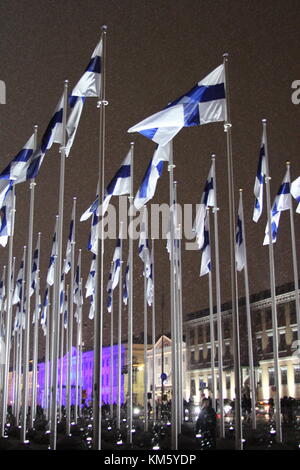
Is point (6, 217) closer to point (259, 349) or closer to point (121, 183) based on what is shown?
point (121, 183)

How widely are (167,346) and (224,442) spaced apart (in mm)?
86673

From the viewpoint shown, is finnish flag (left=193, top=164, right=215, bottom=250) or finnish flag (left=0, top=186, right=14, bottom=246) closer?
finnish flag (left=0, top=186, right=14, bottom=246)

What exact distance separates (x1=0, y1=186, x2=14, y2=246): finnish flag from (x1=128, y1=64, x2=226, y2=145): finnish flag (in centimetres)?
902

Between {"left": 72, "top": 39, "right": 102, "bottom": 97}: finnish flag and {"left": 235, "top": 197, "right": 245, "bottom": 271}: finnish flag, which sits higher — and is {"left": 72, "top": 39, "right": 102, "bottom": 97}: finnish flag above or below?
above

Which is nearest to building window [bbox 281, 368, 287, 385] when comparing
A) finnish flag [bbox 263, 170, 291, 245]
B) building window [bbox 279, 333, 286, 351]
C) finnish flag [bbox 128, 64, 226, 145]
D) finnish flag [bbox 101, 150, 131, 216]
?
building window [bbox 279, 333, 286, 351]

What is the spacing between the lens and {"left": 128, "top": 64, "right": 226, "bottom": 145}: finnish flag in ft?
59.7

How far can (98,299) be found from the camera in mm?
16609

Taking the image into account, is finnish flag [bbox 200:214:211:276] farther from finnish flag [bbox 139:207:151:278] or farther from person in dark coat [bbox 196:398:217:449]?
person in dark coat [bbox 196:398:217:449]

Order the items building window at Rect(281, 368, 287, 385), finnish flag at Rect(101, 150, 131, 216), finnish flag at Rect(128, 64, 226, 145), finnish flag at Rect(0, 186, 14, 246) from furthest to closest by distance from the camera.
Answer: building window at Rect(281, 368, 287, 385), finnish flag at Rect(0, 186, 14, 246), finnish flag at Rect(101, 150, 131, 216), finnish flag at Rect(128, 64, 226, 145)

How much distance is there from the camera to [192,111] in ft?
60.9

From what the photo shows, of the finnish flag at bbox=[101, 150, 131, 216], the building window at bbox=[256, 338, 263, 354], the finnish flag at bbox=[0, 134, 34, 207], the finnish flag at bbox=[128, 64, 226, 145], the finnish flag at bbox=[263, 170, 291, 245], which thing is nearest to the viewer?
the finnish flag at bbox=[128, 64, 226, 145]
